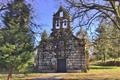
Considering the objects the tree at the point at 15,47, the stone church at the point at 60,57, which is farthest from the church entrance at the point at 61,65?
the tree at the point at 15,47

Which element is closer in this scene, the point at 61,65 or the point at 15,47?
the point at 15,47

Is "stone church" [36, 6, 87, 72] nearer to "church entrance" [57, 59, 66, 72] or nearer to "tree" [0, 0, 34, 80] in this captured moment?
"church entrance" [57, 59, 66, 72]

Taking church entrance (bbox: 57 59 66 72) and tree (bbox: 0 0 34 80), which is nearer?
tree (bbox: 0 0 34 80)

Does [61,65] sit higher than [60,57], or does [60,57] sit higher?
[60,57]

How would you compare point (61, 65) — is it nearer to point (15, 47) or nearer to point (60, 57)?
point (60, 57)

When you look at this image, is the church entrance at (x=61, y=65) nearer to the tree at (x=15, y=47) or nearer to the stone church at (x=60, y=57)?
the stone church at (x=60, y=57)

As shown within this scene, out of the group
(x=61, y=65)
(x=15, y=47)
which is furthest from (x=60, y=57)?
(x=15, y=47)

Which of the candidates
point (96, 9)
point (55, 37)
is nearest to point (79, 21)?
point (96, 9)

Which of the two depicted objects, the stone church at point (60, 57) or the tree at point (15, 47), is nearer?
the tree at point (15, 47)

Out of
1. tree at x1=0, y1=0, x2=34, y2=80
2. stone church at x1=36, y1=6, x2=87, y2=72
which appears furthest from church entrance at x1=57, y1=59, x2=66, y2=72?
tree at x1=0, y1=0, x2=34, y2=80

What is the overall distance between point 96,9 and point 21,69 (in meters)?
9.38

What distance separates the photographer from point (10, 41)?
1054 inches

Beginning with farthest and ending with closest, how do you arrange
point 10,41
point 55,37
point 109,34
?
point 55,37 < point 109,34 < point 10,41

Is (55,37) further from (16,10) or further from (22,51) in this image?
(22,51)
